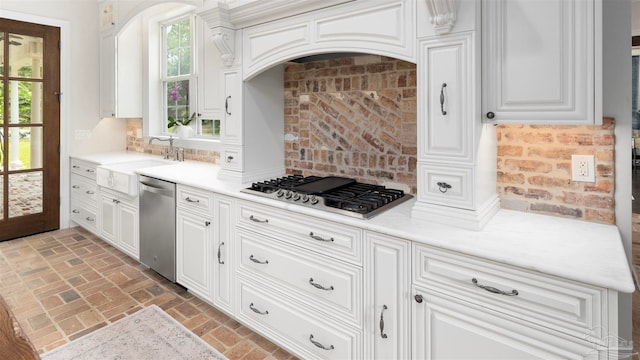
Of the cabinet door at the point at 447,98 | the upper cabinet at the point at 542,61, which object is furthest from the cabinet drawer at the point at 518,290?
the upper cabinet at the point at 542,61

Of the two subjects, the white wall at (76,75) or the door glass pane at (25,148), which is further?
the white wall at (76,75)

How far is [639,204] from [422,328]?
3927 millimetres

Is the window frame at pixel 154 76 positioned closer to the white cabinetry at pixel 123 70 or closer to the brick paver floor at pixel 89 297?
the white cabinetry at pixel 123 70

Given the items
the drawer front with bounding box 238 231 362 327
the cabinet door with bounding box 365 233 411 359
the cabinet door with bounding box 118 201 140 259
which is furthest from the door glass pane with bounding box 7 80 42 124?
the cabinet door with bounding box 365 233 411 359

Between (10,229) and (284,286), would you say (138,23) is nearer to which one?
(10,229)

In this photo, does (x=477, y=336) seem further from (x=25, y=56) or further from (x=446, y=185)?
(x=25, y=56)

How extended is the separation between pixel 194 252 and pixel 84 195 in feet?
8.32

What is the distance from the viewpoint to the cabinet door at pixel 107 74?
15.3ft

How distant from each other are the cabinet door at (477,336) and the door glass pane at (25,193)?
488 cm

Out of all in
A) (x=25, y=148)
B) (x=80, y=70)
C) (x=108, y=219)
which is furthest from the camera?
(x=80, y=70)

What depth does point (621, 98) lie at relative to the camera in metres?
1.74

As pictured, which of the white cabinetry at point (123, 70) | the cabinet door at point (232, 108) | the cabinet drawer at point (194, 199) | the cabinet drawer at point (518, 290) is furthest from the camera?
the white cabinetry at point (123, 70)

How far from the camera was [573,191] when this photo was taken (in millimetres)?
1925

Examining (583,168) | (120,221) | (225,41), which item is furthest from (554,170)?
(120,221)
